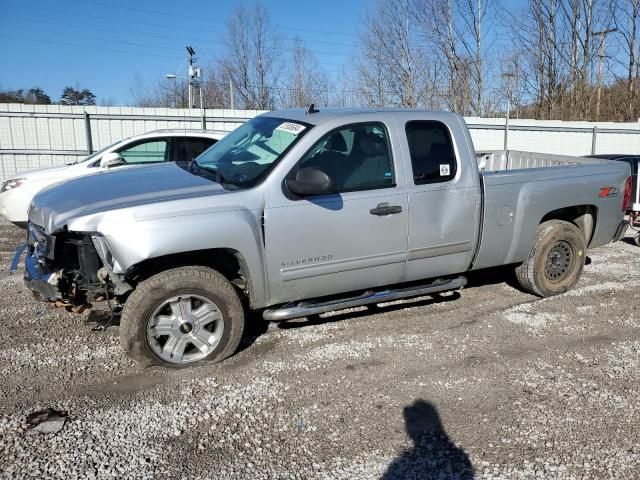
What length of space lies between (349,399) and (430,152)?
7.35 ft

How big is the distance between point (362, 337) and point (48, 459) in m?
2.52

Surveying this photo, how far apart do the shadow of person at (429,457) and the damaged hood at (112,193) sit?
207cm

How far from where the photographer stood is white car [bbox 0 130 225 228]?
7910 millimetres

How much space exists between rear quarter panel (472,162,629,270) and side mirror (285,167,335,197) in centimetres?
171

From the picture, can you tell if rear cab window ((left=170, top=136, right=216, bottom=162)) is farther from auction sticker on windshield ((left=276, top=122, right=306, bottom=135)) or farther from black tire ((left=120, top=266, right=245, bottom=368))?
black tire ((left=120, top=266, right=245, bottom=368))

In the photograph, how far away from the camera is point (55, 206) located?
390 centimetres

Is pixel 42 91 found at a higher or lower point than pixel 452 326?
higher

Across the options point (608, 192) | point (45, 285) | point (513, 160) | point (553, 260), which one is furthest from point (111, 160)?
point (608, 192)

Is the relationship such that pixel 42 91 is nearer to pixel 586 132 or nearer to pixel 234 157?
pixel 586 132

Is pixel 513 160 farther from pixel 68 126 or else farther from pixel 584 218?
pixel 68 126

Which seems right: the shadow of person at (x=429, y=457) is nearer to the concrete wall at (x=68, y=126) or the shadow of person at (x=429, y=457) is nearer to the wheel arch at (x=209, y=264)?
the wheel arch at (x=209, y=264)

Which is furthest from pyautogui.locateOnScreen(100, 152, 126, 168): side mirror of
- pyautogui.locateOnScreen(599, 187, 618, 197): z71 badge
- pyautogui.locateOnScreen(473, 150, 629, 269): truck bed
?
pyautogui.locateOnScreen(599, 187, 618, 197): z71 badge

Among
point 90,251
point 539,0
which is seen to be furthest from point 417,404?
point 539,0

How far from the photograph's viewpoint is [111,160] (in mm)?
7992
